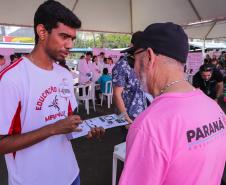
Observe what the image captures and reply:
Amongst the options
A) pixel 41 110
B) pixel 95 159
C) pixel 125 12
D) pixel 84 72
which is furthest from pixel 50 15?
pixel 84 72

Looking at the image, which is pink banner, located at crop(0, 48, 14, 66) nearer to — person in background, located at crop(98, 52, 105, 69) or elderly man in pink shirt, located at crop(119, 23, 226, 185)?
person in background, located at crop(98, 52, 105, 69)

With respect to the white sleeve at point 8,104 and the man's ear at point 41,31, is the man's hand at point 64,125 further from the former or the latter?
the man's ear at point 41,31

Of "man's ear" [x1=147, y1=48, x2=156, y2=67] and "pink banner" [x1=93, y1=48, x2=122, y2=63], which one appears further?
"pink banner" [x1=93, y1=48, x2=122, y2=63]

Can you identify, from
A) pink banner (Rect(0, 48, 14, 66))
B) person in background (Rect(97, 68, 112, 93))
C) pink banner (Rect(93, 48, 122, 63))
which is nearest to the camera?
person in background (Rect(97, 68, 112, 93))

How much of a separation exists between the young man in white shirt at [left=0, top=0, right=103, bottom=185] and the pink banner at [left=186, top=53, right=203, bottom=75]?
28.0 feet

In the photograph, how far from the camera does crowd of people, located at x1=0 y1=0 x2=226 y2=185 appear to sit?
75cm

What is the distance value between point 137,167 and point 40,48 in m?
0.86

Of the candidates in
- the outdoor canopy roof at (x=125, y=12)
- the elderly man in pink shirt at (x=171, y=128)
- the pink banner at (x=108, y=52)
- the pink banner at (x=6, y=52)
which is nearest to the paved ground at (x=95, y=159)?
the elderly man in pink shirt at (x=171, y=128)

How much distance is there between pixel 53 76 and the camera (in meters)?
1.36

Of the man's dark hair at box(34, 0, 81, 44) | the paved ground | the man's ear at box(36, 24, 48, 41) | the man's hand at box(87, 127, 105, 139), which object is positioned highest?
the man's dark hair at box(34, 0, 81, 44)

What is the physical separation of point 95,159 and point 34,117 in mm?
2861

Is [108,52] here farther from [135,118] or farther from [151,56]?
[151,56]

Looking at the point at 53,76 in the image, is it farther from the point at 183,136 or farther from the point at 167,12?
the point at 167,12

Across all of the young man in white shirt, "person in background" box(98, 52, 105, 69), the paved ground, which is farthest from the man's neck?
"person in background" box(98, 52, 105, 69)
